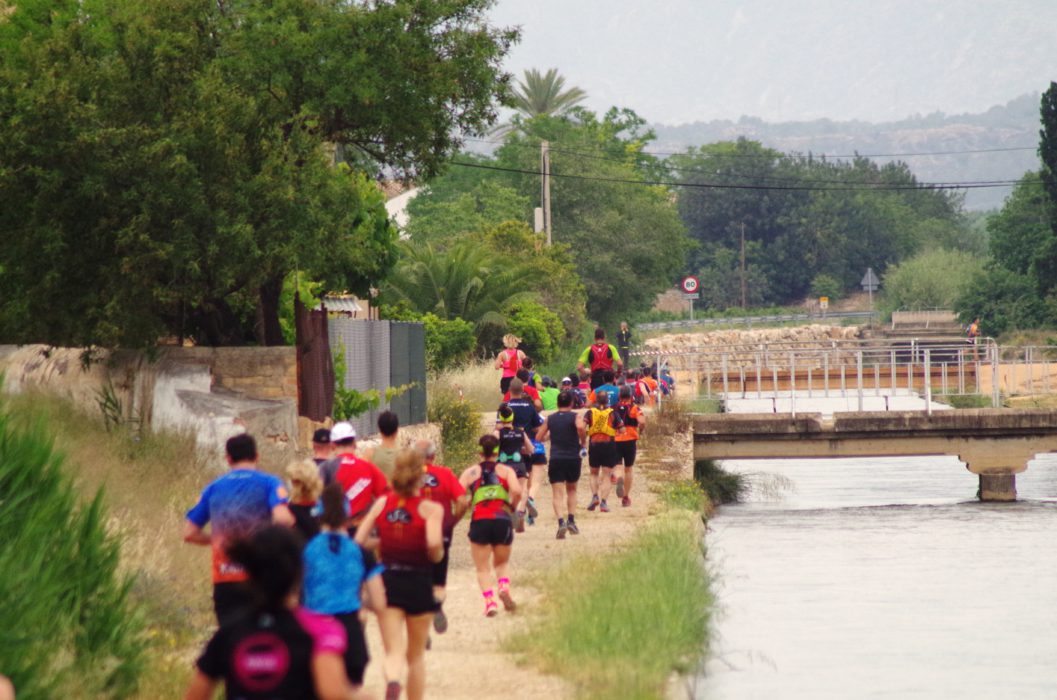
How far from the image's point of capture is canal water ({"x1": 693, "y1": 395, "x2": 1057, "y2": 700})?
48.5ft

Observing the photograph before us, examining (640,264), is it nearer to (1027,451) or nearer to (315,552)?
(1027,451)

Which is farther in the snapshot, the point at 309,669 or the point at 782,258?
the point at 782,258

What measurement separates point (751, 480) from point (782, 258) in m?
90.2

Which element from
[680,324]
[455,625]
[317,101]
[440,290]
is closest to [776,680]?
[455,625]

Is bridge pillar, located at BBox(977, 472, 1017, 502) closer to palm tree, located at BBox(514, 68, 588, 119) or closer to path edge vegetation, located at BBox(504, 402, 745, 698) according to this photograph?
path edge vegetation, located at BBox(504, 402, 745, 698)

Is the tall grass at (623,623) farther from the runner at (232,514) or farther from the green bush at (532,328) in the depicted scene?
the green bush at (532,328)

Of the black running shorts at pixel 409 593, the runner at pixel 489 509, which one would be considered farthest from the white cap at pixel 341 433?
the runner at pixel 489 509

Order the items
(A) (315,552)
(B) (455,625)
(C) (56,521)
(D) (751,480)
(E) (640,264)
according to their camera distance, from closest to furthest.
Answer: (A) (315,552), (C) (56,521), (B) (455,625), (D) (751,480), (E) (640,264)

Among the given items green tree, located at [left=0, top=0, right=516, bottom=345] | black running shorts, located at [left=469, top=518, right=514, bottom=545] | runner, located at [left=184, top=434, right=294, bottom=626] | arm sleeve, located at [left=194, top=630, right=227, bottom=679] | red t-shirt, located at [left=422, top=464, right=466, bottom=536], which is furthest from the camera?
green tree, located at [left=0, top=0, right=516, bottom=345]

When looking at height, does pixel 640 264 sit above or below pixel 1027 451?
above

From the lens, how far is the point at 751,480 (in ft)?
113

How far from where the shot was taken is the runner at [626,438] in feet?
69.0

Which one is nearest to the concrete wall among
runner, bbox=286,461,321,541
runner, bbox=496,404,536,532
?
runner, bbox=496,404,536,532

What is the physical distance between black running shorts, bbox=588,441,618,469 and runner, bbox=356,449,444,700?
11262mm
